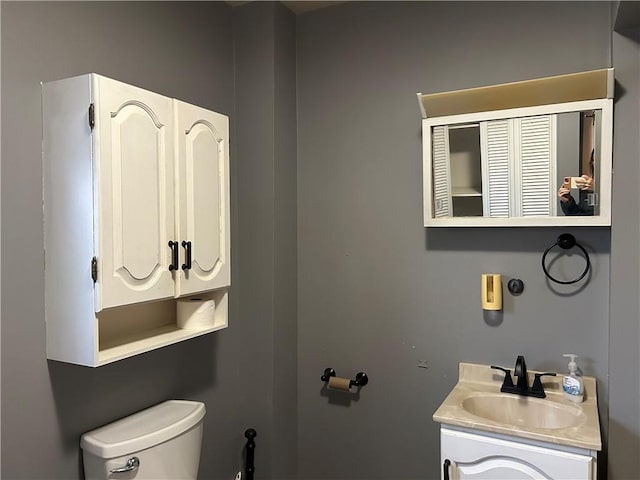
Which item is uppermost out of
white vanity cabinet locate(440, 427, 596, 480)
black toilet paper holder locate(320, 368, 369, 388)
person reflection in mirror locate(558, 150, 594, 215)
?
person reflection in mirror locate(558, 150, 594, 215)

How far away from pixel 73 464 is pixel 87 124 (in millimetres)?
1084

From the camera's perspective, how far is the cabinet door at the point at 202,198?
182 centimetres

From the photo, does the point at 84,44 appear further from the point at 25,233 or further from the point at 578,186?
the point at 578,186

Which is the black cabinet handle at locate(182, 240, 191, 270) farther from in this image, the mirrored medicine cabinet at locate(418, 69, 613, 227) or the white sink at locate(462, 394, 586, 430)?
the white sink at locate(462, 394, 586, 430)

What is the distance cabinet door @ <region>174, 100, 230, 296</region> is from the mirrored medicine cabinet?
0.81 metres

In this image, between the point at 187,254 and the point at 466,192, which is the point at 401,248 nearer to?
the point at 466,192

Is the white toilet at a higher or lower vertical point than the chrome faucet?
lower

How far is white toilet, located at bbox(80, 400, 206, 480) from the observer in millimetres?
1676

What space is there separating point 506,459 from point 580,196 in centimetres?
94

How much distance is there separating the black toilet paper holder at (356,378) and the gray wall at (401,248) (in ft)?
0.11

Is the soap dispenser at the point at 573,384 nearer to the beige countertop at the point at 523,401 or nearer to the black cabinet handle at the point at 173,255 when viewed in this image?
the beige countertop at the point at 523,401

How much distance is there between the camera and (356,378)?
2.40 meters

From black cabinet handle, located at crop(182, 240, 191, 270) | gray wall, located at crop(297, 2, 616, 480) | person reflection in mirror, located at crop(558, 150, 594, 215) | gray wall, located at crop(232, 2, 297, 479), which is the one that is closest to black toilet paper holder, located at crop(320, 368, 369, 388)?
gray wall, located at crop(297, 2, 616, 480)

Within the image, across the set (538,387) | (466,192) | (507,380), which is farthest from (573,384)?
(466,192)
